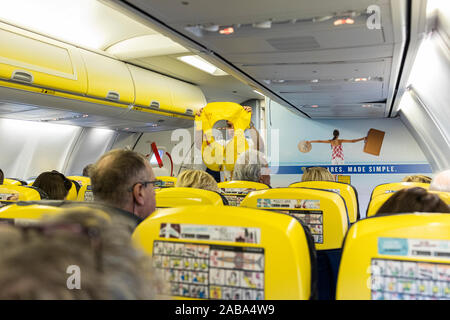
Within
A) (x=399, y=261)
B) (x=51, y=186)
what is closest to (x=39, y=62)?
(x=51, y=186)

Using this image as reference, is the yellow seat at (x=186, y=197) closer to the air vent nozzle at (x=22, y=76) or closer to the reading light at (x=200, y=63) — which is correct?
the air vent nozzle at (x=22, y=76)

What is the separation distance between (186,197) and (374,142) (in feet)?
26.5

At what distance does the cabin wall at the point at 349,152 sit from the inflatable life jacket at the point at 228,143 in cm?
251

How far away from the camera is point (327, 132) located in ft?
35.0

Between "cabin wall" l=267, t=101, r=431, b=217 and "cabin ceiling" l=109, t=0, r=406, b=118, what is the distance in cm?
373

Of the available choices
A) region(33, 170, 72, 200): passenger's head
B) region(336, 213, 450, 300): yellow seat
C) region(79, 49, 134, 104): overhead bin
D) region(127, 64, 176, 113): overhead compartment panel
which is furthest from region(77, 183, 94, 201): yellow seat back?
region(336, 213, 450, 300): yellow seat

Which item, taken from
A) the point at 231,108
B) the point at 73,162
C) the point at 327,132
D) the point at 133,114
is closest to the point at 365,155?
the point at 327,132

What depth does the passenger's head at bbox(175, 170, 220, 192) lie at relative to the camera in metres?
3.92

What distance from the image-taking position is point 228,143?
8.18 m

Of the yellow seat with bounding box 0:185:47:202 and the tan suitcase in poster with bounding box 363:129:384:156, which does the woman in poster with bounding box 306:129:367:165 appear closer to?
the tan suitcase in poster with bounding box 363:129:384:156

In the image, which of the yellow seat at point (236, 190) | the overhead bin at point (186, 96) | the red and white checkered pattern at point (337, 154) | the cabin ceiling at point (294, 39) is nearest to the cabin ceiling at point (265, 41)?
the cabin ceiling at point (294, 39)

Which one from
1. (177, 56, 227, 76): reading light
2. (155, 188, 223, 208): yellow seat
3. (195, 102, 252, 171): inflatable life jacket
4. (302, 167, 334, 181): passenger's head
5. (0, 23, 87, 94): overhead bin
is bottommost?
(155, 188, 223, 208): yellow seat

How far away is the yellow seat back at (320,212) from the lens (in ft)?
8.96

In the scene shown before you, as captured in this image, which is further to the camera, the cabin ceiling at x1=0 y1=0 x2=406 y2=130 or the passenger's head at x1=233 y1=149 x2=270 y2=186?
the passenger's head at x1=233 y1=149 x2=270 y2=186
